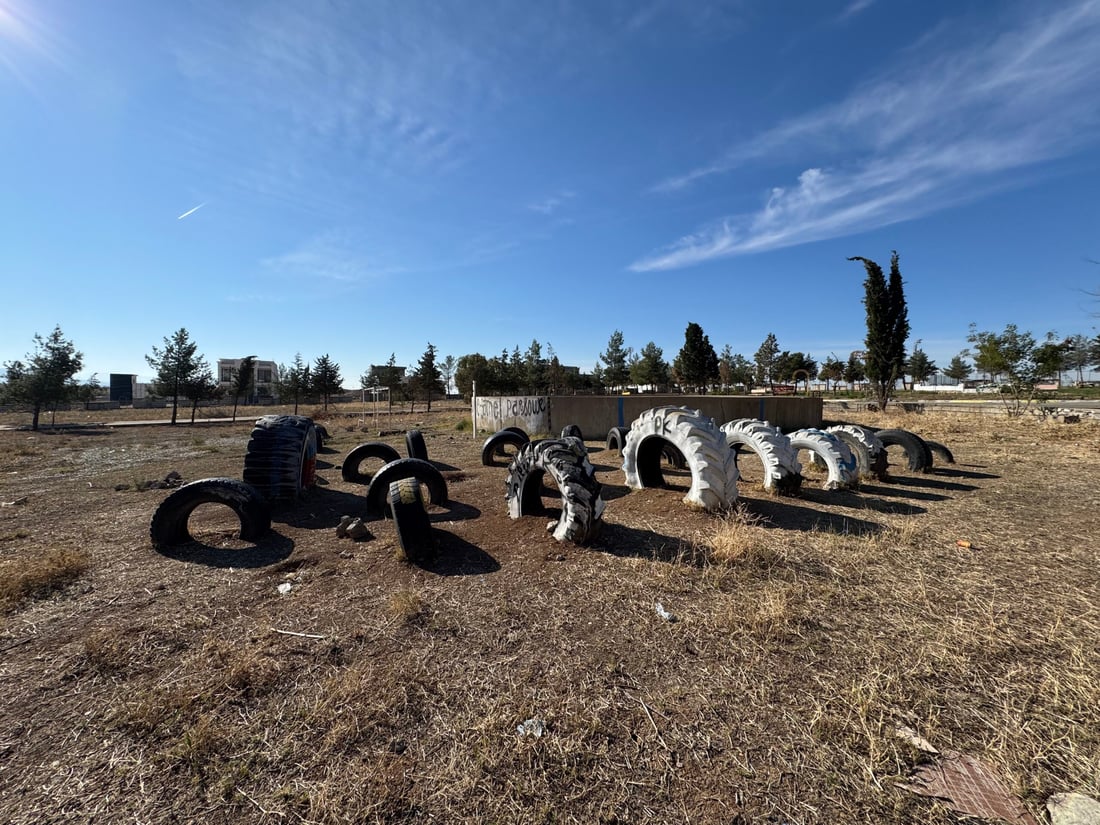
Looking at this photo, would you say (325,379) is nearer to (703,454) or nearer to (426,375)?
(426,375)

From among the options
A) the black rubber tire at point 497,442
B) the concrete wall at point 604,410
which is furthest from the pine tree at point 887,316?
the black rubber tire at point 497,442

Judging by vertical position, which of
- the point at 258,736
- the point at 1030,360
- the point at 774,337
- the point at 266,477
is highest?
the point at 774,337

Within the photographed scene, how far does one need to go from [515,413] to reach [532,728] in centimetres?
1678

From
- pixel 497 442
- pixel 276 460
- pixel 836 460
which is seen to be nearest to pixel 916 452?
pixel 836 460

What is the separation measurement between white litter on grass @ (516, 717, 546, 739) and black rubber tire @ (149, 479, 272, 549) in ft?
16.6

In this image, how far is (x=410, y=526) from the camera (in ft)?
16.4

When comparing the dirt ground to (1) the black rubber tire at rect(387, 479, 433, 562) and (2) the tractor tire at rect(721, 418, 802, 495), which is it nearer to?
(1) the black rubber tire at rect(387, 479, 433, 562)

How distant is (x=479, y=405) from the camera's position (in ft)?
69.1

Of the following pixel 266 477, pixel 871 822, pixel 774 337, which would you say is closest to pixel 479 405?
pixel 266 477

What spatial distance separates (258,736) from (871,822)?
3180 millimetres

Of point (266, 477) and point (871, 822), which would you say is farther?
point (266, 477)

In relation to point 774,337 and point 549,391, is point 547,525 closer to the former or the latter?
point 549,391

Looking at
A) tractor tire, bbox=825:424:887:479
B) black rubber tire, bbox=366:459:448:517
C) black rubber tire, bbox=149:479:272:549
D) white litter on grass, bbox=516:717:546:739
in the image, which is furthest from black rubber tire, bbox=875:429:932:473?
black rubber tire, bbox=149:479:272:549

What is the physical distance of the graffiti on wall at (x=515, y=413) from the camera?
1825 centimetres
